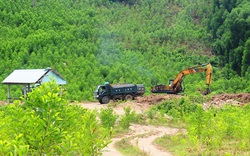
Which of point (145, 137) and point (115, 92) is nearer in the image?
point (145, 137)

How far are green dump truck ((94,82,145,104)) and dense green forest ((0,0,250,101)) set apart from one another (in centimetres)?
271

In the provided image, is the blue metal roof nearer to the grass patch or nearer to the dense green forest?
the dense green forest

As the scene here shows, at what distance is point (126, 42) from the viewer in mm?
45656

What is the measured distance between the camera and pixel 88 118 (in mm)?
6922

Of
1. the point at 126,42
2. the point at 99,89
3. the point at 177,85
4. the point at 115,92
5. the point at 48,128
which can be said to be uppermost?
the point at 126,42

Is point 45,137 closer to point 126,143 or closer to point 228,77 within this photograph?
point 126,143

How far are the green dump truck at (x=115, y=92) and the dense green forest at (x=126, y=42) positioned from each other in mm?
2715

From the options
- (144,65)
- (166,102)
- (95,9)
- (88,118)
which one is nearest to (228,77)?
(144,65)

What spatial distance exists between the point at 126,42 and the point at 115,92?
20057 millimetres

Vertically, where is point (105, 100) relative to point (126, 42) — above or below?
below

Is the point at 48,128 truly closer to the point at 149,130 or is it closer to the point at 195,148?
the point at 195,148

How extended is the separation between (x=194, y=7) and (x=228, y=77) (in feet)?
61.5

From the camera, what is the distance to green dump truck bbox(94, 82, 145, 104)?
2606 centimetres

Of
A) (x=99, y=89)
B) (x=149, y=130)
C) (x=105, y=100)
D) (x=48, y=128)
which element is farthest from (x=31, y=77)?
(x=48, y=128)
